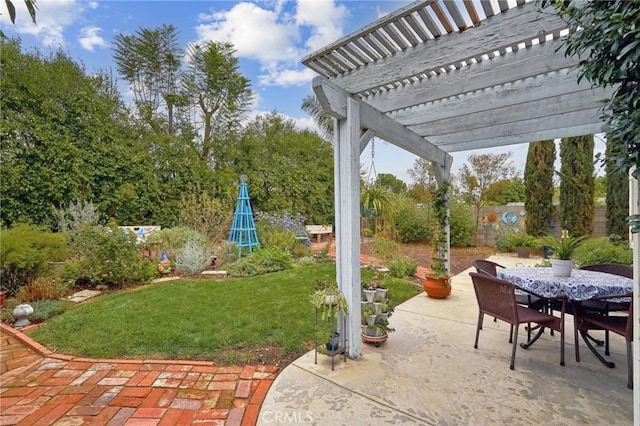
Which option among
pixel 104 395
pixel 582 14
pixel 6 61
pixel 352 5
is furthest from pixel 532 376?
pixel 6 61

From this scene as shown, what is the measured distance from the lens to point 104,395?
2225 millimetres

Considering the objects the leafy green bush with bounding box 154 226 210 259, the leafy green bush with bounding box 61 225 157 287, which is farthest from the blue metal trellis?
the leafy green bush with bounding box 61 225 157 287

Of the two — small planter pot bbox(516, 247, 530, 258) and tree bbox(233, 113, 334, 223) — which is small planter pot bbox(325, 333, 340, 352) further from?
small planter pot bbox(516, 247, 530, 258)

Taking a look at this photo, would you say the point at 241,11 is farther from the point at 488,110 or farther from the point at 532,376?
the point at 532,376

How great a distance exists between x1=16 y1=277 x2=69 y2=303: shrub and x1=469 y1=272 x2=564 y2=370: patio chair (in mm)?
5384

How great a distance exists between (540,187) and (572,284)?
8.84 meters

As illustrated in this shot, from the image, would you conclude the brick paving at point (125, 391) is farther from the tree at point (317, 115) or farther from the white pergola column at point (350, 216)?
the tree at point (317, 115)

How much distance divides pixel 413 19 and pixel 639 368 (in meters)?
2.42

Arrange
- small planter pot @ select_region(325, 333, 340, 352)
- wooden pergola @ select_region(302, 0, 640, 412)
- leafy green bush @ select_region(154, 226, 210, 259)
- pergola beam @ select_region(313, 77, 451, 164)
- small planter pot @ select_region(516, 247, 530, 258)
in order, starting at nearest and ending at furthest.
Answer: wooden pergola @ select_region(302, 0, 640, 412), pergola beam @ select_region(313, 77, 451, 164), small planter pot @ select_region(325, 333, 340, 352), leafy green bush @ select_region(154, 226, 210, 259), small planter pot @ select_region(516, 247, 530, 258)

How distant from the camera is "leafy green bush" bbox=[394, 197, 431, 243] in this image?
1032 cm

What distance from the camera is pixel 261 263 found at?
6.17 meters

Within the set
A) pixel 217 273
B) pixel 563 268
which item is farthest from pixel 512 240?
pixel 217 273

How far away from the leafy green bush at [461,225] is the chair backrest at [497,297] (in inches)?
290

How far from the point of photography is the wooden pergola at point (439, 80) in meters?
2.10
